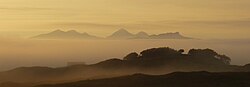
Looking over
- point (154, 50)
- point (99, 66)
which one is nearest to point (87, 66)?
point (99, 66)

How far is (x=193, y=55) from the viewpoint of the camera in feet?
550

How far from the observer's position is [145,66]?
513 feet

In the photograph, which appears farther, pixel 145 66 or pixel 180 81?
pixel 145 66

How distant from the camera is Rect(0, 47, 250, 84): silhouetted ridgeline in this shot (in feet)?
509

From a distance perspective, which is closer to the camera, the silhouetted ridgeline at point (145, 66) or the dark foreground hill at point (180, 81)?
the dark foreground hill at point (180, 81)

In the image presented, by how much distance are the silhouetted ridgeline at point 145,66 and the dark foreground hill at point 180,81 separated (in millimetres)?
58371

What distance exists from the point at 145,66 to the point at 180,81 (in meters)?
70.4

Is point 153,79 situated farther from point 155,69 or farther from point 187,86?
point 155,69

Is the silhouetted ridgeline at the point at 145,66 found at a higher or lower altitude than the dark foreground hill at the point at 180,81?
higher

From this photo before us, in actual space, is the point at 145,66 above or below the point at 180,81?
above

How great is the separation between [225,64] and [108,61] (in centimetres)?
3484

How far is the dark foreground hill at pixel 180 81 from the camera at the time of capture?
3233 inches

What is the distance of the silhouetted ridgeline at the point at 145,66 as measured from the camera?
155125mm

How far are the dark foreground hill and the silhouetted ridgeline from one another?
192 feet
